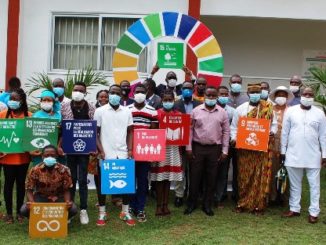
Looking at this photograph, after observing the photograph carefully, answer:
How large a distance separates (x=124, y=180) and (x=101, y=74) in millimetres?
5060

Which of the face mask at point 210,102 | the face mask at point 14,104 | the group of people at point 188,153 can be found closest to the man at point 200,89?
the group of people at point 188,153

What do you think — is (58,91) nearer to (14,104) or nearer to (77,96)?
(77,96)

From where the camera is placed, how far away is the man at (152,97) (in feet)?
23.5

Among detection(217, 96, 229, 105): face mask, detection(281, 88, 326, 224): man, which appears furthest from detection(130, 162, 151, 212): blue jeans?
detection(281, 88, 326, 224): man

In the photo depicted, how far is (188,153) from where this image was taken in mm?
6805

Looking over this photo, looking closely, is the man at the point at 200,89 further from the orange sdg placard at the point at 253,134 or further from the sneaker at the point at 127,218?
the sneaker at the point at 127,218

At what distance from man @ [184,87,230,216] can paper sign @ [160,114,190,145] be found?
7.5 inches

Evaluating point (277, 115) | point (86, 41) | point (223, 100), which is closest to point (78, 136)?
point (223, 100)

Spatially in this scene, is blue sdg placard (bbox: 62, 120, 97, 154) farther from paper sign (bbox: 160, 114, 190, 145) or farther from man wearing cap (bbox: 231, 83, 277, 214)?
man wearing cap (bbox: 231, 83, 277, 214)

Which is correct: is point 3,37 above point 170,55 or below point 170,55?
above

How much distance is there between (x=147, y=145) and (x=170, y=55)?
2237 millimetres

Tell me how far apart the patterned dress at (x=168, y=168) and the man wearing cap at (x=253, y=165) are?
914mm

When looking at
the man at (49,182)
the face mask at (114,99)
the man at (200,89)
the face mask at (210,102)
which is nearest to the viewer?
Result: the man at (49,182)

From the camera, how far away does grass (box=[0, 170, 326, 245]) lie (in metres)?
5.80
